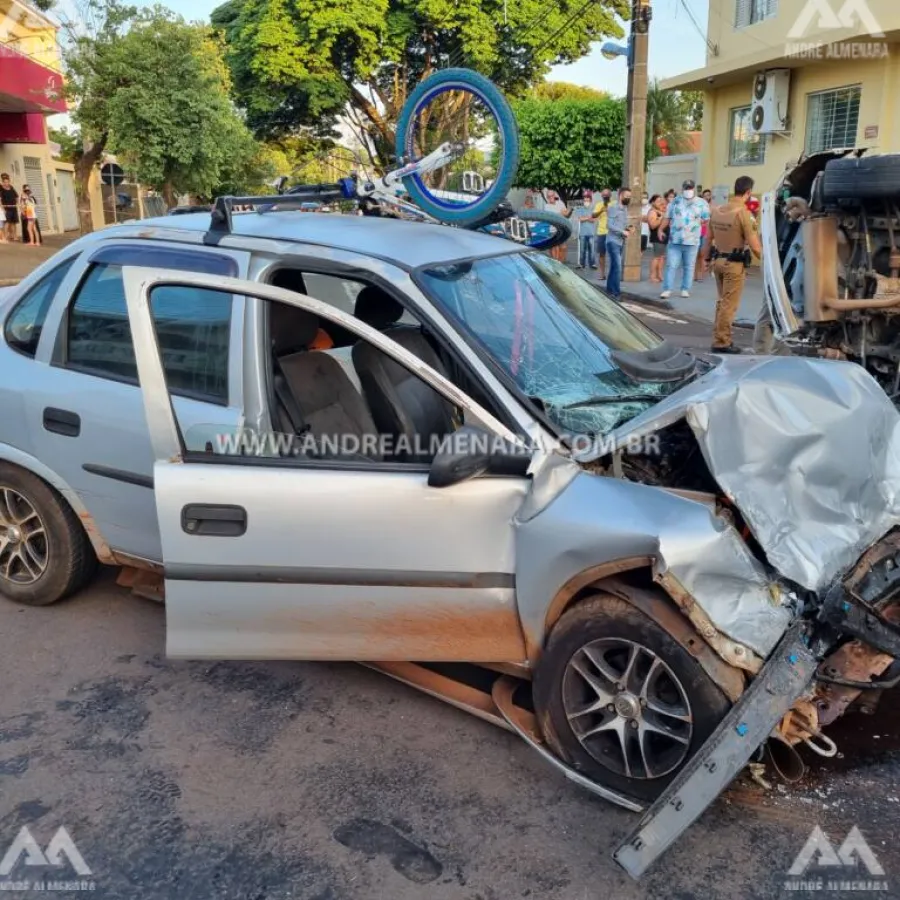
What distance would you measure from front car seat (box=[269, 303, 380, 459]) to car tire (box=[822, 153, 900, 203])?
3686 mm

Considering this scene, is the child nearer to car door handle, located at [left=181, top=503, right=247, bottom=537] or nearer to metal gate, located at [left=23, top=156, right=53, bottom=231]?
metal gate, located at [left=23, top=156, right=53, bottom=231]

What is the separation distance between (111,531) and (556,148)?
28.3 m

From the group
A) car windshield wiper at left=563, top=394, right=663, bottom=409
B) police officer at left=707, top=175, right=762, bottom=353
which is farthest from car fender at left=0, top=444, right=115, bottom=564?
police officer at left=707, top=175, right=762, bottom=353

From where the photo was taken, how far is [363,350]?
3424 mm

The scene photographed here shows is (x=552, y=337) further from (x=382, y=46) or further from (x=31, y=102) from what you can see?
(x=382, y=46)

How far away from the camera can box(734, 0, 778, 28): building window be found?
18062 mm

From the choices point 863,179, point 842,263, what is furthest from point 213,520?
point 842,263

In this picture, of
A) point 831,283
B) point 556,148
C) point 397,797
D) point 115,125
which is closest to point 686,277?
point 831,283

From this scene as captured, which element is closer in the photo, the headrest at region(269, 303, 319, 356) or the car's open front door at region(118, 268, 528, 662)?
the car's open front door at region(118, 268, 528, 662)

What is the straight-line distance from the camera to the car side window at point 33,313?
151 inches

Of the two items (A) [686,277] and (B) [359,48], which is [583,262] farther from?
(B) [359,48]

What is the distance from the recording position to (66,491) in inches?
146

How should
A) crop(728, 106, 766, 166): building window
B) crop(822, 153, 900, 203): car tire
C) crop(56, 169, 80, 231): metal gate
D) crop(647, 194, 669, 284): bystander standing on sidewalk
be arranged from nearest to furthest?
crop(822, 153, 900, 203): car tire, crop(647, 194, 669, 284): bystander standing on sidewalk, crop(728, 106, 766, 166): building window, crop(56, 169, 80, 231): metal gate


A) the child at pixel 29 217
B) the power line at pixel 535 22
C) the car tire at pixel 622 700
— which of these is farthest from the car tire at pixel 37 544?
the power line at pixel 535 22
